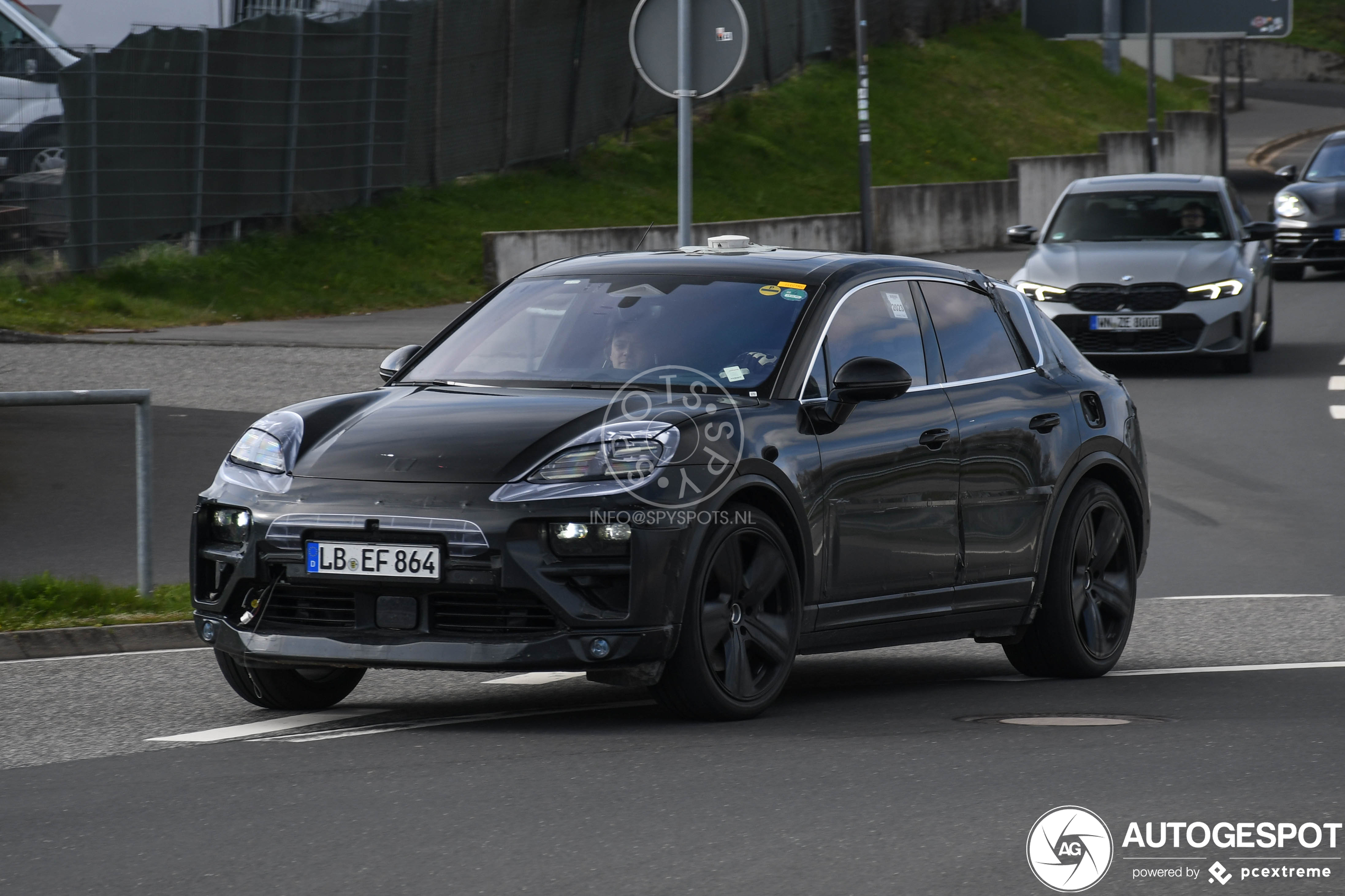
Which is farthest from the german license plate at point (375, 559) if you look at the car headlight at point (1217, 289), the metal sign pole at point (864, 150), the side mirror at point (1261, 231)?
the metal sign pole at point (864, 150)

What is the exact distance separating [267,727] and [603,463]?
1.46 m

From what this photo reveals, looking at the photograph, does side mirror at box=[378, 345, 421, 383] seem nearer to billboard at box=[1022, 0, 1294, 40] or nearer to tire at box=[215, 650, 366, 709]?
tire at box=[215, 650, 366, 709]

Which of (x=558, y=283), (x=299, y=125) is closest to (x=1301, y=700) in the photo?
(x=558, y=283)

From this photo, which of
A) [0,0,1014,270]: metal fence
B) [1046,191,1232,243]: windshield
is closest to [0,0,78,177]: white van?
[0,0,1014,270]: metal fence

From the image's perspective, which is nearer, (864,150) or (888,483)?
(888,483)

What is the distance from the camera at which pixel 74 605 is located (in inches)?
384

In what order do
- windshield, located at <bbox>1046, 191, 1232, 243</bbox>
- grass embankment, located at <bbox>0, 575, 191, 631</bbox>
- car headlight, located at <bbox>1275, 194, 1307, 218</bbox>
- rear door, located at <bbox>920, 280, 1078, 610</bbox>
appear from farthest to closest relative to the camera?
1. car headlight, located at <bbox>1275, 194, 1307, 218</bbox>
2. windshield, located at <bbox>1046, 191, 1232, 243</bbox>
3. grass embankment, located at <bbox>0, 575, 191, 631</bbox>
4. rear door, located at <bbox>920, 280, 1078, 610</bbox>

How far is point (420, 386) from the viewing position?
7.86m

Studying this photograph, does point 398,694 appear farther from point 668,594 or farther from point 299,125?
point 299,125

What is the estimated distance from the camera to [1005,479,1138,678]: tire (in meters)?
8.78

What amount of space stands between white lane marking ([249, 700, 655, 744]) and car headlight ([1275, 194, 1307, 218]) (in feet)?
75.8

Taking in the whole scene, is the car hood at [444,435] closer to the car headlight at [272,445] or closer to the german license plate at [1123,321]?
the car headlight at [272,445]

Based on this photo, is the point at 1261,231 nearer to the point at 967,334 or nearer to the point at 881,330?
the point at 967,334

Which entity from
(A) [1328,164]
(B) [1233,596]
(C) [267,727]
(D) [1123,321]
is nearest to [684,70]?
(B) [1233,596]
